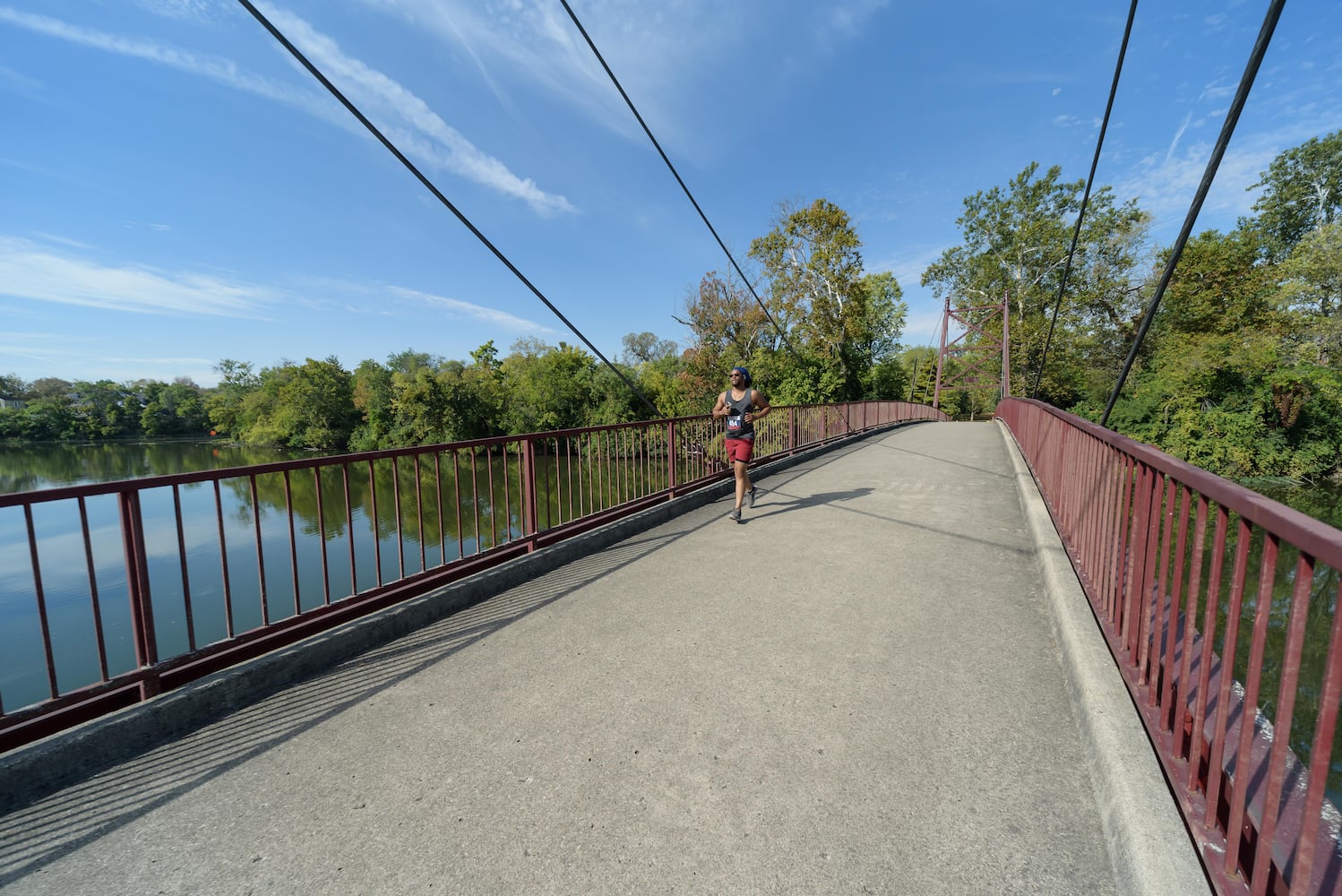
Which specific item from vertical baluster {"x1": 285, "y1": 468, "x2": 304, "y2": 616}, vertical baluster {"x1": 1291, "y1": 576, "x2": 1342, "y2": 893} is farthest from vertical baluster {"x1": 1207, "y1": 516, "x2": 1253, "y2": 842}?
vertical baluster {"x1": 285, "y1": 468, "x2": 304, "y2": 616}

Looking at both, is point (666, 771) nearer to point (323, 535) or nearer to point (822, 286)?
point (323, 535)

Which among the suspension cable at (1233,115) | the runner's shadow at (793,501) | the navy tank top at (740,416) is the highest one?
the suspension cable at (1233,115)

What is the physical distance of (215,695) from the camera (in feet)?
8.90

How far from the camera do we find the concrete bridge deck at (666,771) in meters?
1.78

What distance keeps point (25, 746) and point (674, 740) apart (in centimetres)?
276

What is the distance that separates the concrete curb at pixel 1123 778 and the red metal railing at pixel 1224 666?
0.05m

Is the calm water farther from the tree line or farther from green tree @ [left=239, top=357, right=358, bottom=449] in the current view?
green tree @ [left=239, top=357, right=358, bottom=449]

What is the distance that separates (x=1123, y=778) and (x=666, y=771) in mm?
1668

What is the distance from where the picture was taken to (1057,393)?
36.6m

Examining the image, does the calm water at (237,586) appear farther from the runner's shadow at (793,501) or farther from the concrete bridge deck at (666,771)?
the runner's shadow at (793,501)

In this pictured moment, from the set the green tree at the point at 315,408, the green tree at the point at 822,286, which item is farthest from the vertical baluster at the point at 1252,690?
the green tree at the point at 315,408

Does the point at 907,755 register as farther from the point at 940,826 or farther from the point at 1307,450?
the point at 1307,450

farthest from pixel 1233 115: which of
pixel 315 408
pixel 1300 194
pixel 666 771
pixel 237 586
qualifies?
pixel 315 408

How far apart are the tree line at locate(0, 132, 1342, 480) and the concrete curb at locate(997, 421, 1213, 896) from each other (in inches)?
323
